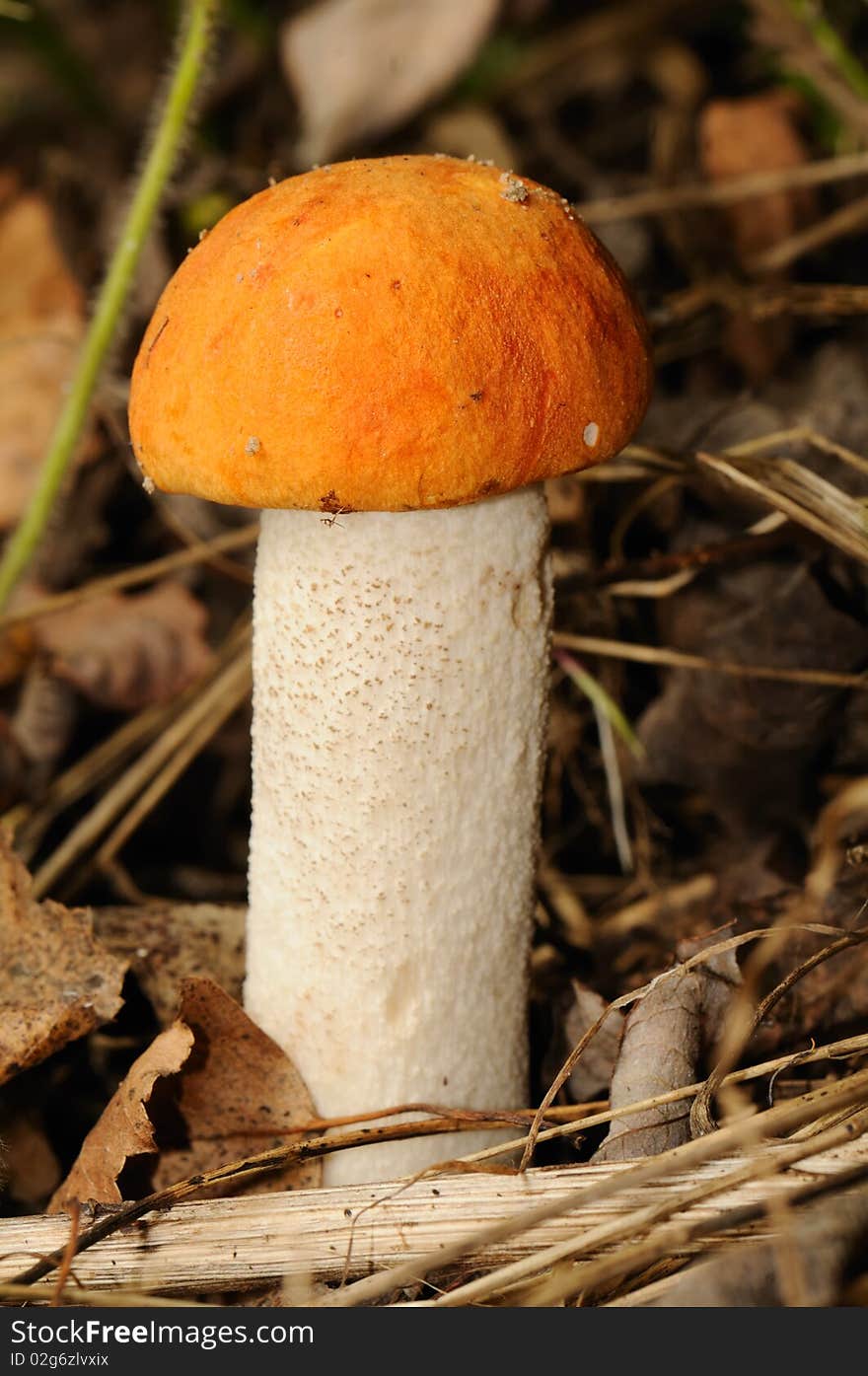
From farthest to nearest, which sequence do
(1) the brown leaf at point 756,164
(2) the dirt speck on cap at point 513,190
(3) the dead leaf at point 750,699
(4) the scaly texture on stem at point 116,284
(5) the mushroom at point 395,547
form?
(1) the brown leaf at point 756,164 → (3) the dead leaf at point 750,699 → (4) the scaly texture on stem at point 116,284 → (2) the dirt speck on cap at point 513,190 → (5) the mushroom at point 395,547

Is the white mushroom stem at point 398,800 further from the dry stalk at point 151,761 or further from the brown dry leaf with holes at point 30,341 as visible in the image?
the brown dry leaf with holes at point 30,341

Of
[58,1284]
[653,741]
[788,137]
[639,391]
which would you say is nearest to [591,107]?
[788,137]

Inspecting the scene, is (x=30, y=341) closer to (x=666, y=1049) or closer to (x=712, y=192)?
(x=712, y=192)

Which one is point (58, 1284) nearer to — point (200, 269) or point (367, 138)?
point (200, 269)

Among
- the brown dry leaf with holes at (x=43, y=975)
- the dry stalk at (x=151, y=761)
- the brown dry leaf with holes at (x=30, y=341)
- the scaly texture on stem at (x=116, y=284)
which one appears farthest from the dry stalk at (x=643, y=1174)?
the brown dry leaf with holes at (x=30, y=341)

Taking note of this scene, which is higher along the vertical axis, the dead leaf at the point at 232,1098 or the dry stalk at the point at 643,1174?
the dead leaf at the point at 232,1098

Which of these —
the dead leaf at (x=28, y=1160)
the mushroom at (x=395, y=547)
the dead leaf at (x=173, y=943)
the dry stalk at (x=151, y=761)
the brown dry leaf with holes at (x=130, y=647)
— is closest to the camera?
the mushroom at (x=395, y=547)

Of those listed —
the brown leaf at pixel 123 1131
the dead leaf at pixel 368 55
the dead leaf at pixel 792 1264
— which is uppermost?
the dead leaf at pixel 368 55
